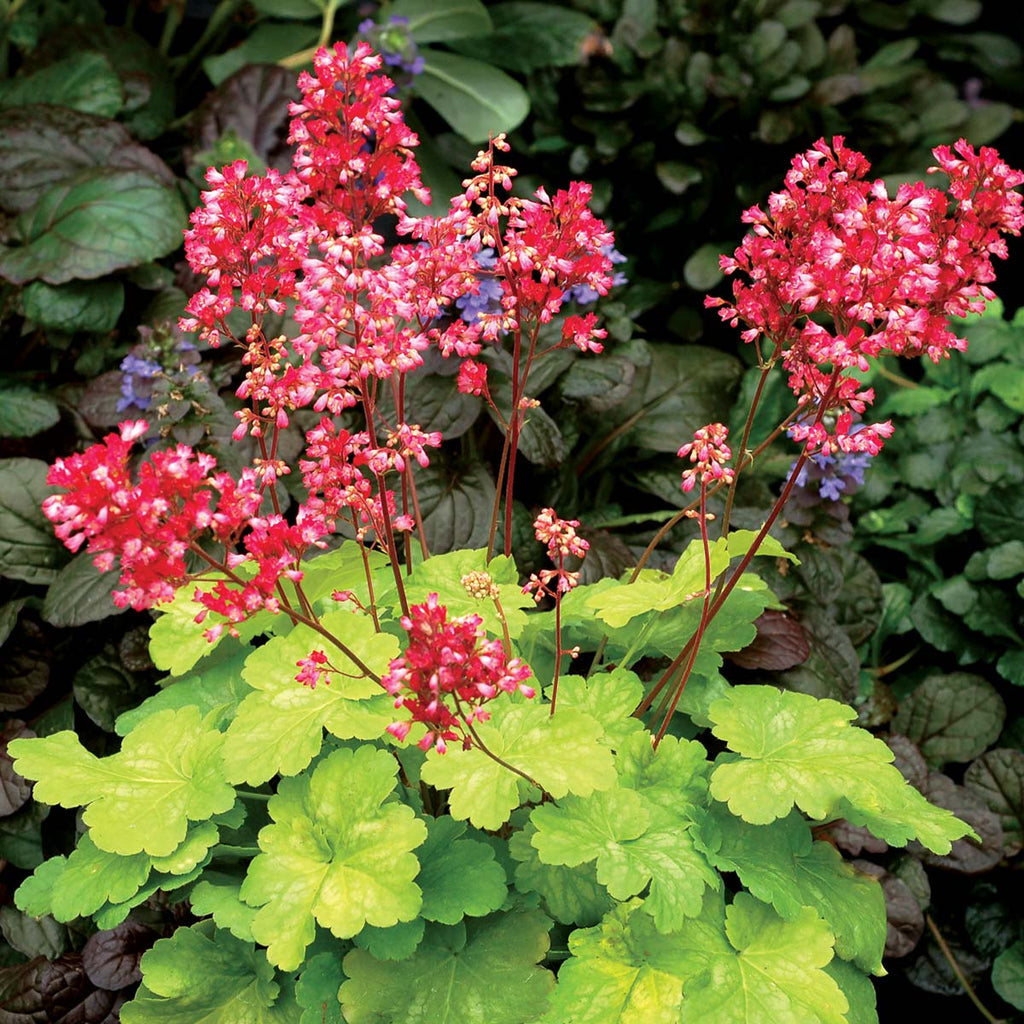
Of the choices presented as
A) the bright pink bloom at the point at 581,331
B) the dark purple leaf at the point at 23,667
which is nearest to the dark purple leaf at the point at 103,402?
the dark purple leaf at the point at 23,667

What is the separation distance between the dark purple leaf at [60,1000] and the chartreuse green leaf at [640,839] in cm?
79

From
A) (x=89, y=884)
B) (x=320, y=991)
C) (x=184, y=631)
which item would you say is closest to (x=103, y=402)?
(x=184, y=631)

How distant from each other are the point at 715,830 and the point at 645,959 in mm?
194

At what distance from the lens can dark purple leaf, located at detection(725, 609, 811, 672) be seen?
1.93 m

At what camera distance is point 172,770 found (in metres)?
1.48

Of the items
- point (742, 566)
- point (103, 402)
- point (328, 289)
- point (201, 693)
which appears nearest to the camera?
point (328, 289)

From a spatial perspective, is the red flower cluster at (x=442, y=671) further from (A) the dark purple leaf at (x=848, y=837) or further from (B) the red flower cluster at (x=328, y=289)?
(A) the dark purple leaf at (x=848, y=837)

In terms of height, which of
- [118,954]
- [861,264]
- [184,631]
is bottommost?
[118,954]

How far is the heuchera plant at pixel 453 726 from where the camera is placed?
1133 mm

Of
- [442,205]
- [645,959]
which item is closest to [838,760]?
[645,959]

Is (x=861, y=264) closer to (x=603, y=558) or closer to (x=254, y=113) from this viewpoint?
(x=603, y=558)

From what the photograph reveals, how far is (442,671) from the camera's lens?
1.03m

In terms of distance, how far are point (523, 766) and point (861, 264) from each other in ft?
2.39

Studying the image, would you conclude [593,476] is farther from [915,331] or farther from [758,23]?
[758,23]
